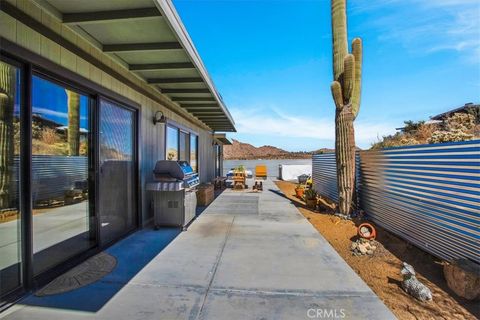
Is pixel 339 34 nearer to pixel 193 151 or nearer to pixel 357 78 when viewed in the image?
pixel 357 78

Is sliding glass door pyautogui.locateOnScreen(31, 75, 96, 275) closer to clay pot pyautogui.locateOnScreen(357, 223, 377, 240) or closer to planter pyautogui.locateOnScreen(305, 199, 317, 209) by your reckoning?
clay pot pyautogui.locateOnScreen(357, 223, 377, 240)

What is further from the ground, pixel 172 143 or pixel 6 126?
pixel 172 143

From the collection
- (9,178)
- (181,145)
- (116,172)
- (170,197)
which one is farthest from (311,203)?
(9,178)

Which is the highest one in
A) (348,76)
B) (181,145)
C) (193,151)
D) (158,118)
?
(348,76)

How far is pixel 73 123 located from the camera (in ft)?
12.3

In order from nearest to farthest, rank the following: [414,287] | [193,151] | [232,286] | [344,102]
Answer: [414,287] → [232,286] → [344,102] → [193,151]

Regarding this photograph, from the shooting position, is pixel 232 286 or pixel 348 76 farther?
pixel 348 76

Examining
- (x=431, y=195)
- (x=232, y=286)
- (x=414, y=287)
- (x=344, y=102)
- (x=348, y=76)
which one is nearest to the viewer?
(x=414, y=287)

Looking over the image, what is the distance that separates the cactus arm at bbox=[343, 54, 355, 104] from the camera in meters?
6.14

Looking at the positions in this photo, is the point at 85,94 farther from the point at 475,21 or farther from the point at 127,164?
the point at 475,21

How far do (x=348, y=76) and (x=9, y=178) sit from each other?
20.4ft

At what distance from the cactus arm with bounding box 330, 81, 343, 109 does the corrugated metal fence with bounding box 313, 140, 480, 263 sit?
4.54 ft

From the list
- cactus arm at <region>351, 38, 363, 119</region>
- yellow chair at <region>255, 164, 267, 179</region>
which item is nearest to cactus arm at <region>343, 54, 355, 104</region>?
cactus arm at <region>351, 38, 363, 119</region>

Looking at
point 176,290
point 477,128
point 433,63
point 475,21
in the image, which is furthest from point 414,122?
point 176,290
